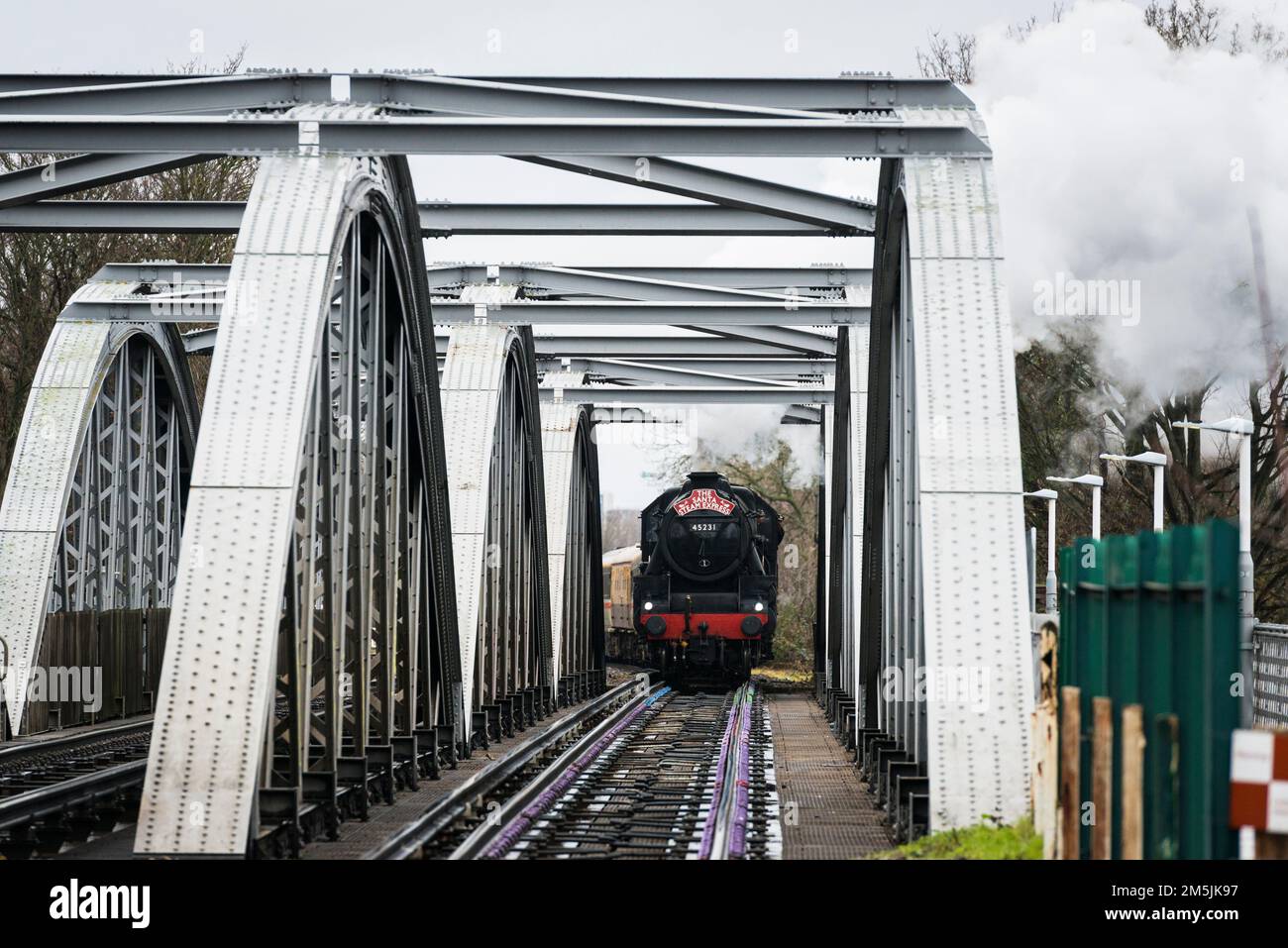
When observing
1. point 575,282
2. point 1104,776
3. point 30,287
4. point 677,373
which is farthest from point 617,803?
point 30,287

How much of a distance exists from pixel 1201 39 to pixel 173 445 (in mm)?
17833

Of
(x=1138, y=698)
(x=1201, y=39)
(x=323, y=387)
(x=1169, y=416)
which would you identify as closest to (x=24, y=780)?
(x=323, y=387)

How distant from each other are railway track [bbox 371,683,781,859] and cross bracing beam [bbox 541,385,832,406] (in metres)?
7.94

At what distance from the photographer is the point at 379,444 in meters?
15.4

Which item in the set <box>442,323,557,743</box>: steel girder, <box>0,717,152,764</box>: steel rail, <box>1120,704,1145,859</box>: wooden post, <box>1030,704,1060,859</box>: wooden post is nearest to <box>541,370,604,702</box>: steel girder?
<box>442,323,557,743</box>: steel girder

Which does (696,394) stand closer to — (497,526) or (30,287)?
(497,526)

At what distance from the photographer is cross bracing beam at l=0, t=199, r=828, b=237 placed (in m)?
18.1

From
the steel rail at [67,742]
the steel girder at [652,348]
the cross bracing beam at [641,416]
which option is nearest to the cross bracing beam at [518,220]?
the steel rail at [67,742]

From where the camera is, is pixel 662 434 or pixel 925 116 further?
pixel 662 434

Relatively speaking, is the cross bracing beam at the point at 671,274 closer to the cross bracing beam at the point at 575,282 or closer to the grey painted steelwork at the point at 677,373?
the cross bracing beam at the point at 575,282

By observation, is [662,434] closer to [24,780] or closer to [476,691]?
[476,691]

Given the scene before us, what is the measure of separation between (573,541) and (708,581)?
307cm

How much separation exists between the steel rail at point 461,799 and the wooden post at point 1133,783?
5237mm

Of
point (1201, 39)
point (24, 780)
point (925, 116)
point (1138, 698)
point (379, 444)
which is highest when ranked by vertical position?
point (1201, 39)
